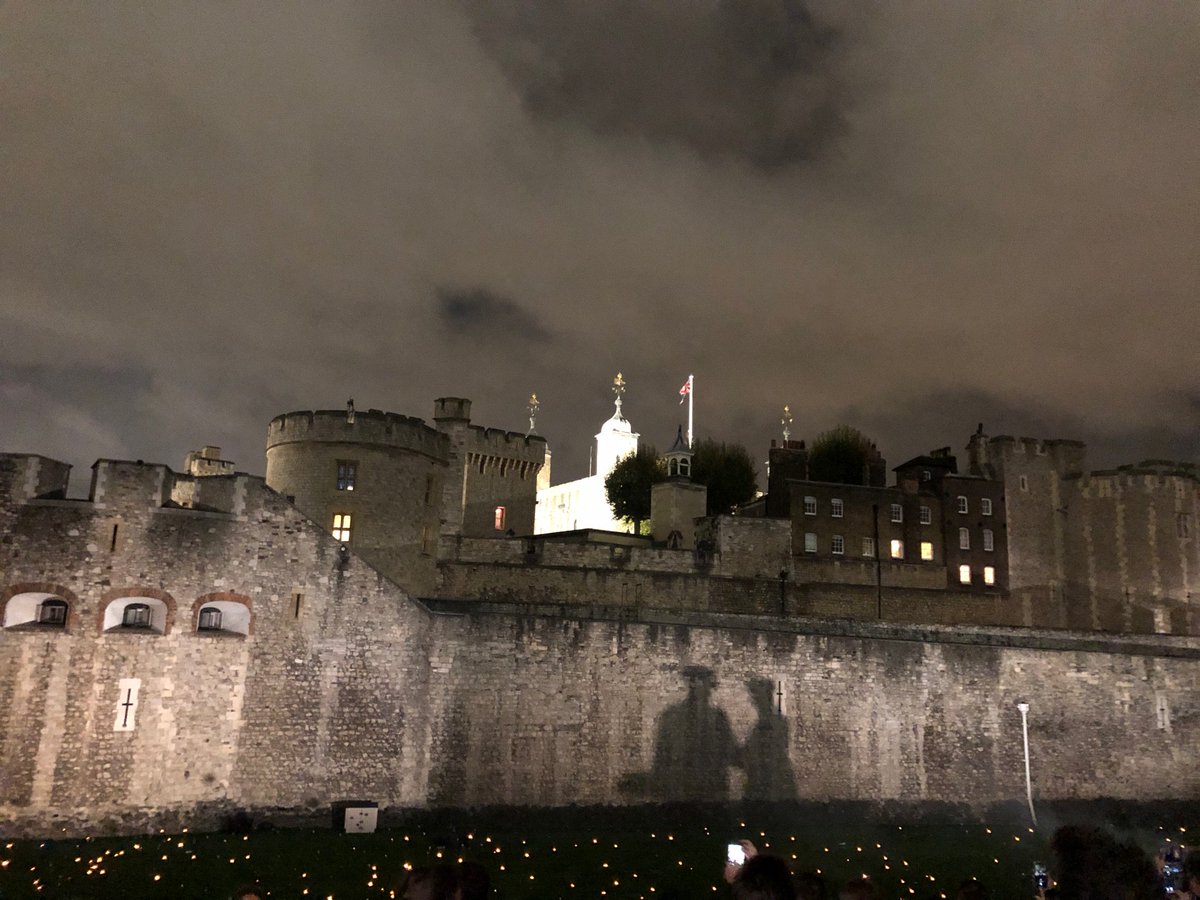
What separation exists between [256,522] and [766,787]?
561 inches

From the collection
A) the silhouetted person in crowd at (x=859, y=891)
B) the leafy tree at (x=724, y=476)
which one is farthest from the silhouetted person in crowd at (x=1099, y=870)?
the leafy tree at (x=724, y=476)

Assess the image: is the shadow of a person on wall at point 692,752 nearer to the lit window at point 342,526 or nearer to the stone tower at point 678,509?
the lit window at point 342,526

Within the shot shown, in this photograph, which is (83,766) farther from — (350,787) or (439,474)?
(439,474)

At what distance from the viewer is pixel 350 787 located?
21.2 meters

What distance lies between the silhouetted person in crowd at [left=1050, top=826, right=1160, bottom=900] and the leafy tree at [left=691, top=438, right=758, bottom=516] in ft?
166

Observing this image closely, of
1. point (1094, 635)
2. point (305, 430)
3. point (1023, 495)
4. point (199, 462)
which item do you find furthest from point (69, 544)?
point (1023, 495)

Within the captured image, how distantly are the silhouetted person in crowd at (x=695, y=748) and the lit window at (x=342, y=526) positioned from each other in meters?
12.1

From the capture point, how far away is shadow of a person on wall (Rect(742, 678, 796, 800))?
2477 cm

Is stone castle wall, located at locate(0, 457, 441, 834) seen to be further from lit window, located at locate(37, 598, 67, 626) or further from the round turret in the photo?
the round turret

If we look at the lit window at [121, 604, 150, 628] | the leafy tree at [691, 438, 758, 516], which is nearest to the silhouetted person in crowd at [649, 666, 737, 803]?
the lit window at [121, 604, 150, 628]

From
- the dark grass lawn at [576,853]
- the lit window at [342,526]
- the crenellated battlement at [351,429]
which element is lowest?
the dark grass lawn at [576,853]

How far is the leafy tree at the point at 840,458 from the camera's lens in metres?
59.0

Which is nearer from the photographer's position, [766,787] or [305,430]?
[766,787]

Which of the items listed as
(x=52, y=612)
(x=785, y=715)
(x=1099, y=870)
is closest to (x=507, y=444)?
(x=785, y=715)
